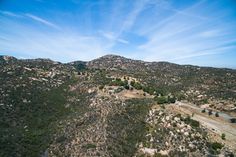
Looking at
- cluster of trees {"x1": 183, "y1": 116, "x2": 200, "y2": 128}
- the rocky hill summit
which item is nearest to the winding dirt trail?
the rocky hill summit

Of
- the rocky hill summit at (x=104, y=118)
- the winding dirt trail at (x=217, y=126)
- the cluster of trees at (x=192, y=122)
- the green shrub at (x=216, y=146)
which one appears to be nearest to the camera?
the green shrub at (x=216, y=146)

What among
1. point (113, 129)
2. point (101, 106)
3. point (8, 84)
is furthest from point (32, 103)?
point (113, 129)

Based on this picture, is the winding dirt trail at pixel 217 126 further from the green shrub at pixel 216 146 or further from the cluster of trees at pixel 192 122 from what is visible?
the green shrub at pixel 216 146

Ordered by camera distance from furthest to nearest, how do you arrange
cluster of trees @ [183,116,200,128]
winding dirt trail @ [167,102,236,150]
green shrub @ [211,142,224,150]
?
cluster of trees @ [183,116,200,128] → winding dirt trail @ [167,102,236,150] → green shrub @ [211,142,224,150]

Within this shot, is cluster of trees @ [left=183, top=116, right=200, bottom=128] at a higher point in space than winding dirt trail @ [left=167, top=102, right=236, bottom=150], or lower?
higher

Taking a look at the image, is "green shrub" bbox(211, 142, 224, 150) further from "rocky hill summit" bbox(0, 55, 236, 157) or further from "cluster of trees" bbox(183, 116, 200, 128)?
"cluster of trees" bbox(183, 116, 200, 128)

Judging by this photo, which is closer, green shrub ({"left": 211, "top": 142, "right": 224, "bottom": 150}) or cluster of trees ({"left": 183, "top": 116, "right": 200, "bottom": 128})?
green shrub ({"left": 211, "top": 142, "right": 224, "bottom": 150})

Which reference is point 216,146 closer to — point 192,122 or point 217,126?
point 192,122

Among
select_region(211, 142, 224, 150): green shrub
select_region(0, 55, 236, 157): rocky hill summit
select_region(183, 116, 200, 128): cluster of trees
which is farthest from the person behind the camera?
select_region(183, 116, 200, 128): cluster of trees

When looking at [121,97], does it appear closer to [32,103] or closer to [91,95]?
[91,95]

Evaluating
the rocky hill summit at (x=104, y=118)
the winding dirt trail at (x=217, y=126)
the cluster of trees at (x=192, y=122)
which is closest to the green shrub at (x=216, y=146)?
the rocky hill summit at (x=104, y=118)
